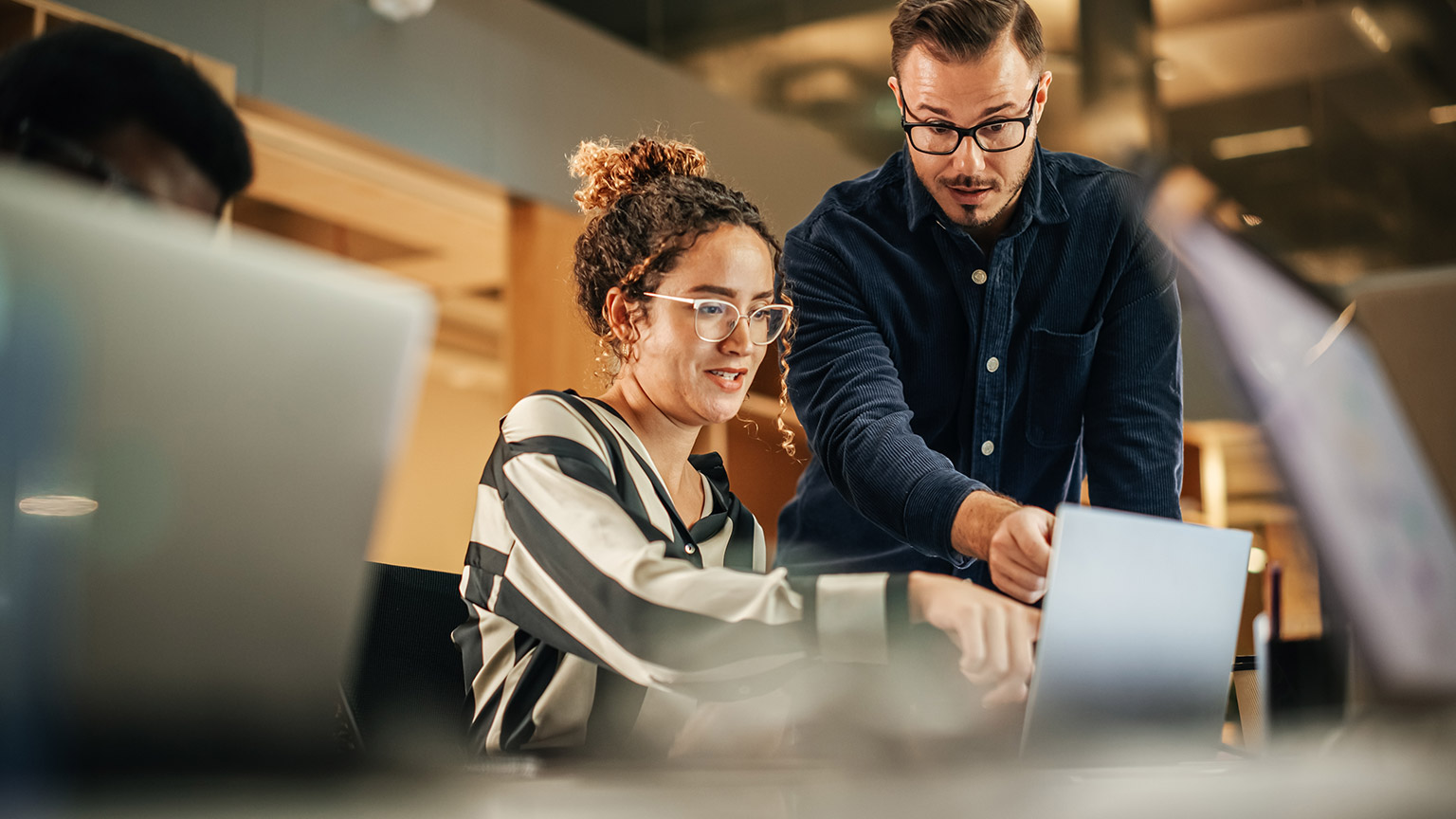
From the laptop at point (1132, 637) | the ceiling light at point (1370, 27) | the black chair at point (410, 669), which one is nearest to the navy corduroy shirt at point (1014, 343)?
the black chair at point (410, 669)

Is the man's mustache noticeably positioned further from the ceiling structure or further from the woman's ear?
the ceiling structure

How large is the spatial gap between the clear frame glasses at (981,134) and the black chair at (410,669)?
87cm

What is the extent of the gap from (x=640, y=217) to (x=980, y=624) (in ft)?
2.53

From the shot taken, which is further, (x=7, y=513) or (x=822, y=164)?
(x=822, y=164)

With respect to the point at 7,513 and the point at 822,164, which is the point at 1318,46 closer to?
the point at 822,164

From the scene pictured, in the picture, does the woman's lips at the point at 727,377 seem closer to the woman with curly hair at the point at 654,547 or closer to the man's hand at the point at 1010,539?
the woman with curly hair at the point at 654,547

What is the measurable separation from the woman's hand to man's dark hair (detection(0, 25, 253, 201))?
58 centimetres

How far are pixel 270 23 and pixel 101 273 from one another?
2973mm

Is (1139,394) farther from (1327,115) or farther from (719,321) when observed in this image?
(1327,115)

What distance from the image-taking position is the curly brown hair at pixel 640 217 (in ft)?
4.63

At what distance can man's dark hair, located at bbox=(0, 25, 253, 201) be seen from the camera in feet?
2.58

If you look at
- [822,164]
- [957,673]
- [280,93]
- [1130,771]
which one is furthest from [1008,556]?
[822,164]

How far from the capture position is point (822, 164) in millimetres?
4766

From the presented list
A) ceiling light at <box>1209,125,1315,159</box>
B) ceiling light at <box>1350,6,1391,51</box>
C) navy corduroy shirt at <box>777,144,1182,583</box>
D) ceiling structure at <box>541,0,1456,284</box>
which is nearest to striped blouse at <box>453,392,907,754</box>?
navy corduroy shirt at <box>777,144,1182,583</box>
